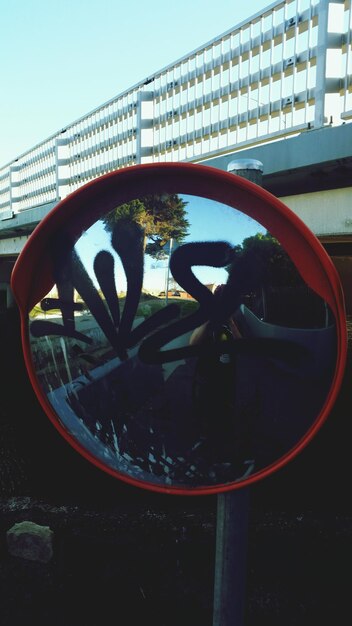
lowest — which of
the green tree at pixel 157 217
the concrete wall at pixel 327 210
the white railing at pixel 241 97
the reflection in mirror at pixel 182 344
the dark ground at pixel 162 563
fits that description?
the dark ground at pixel 162 563

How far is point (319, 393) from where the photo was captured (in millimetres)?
972

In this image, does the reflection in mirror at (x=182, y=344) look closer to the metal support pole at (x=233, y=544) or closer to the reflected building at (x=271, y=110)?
the metal support pole at (x=233, y=544)

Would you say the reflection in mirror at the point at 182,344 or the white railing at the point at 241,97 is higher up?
the white railing at the point at 241,97

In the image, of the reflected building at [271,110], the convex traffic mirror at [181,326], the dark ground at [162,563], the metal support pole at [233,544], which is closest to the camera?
the convex traffic mirror at [181,326]

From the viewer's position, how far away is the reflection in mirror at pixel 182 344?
3.21ft

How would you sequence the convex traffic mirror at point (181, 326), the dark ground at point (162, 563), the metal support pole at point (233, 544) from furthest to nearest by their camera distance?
the dark ground at point (162, 563)
the metal support pole at point (233, 544)
the convex traffic mirror at point (181, 326)

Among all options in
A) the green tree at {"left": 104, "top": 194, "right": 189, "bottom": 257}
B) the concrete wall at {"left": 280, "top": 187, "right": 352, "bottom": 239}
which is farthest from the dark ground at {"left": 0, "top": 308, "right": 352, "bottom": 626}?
the concrete wall at {"left": 280, "top": 187, "right": 352, "bottom": 239}

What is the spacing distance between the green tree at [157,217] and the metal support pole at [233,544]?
0.28m

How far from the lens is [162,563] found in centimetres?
222

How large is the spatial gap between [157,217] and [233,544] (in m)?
0.88

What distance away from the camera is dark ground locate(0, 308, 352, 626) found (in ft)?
6.62

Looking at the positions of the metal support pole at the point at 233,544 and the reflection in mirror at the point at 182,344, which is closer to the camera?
Answer: the reflection in mirror at the point at 182,344

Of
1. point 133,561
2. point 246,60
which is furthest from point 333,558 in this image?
point 246,60

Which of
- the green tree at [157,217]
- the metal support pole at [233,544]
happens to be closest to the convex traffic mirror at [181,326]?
A: the green tree at [157,217]
